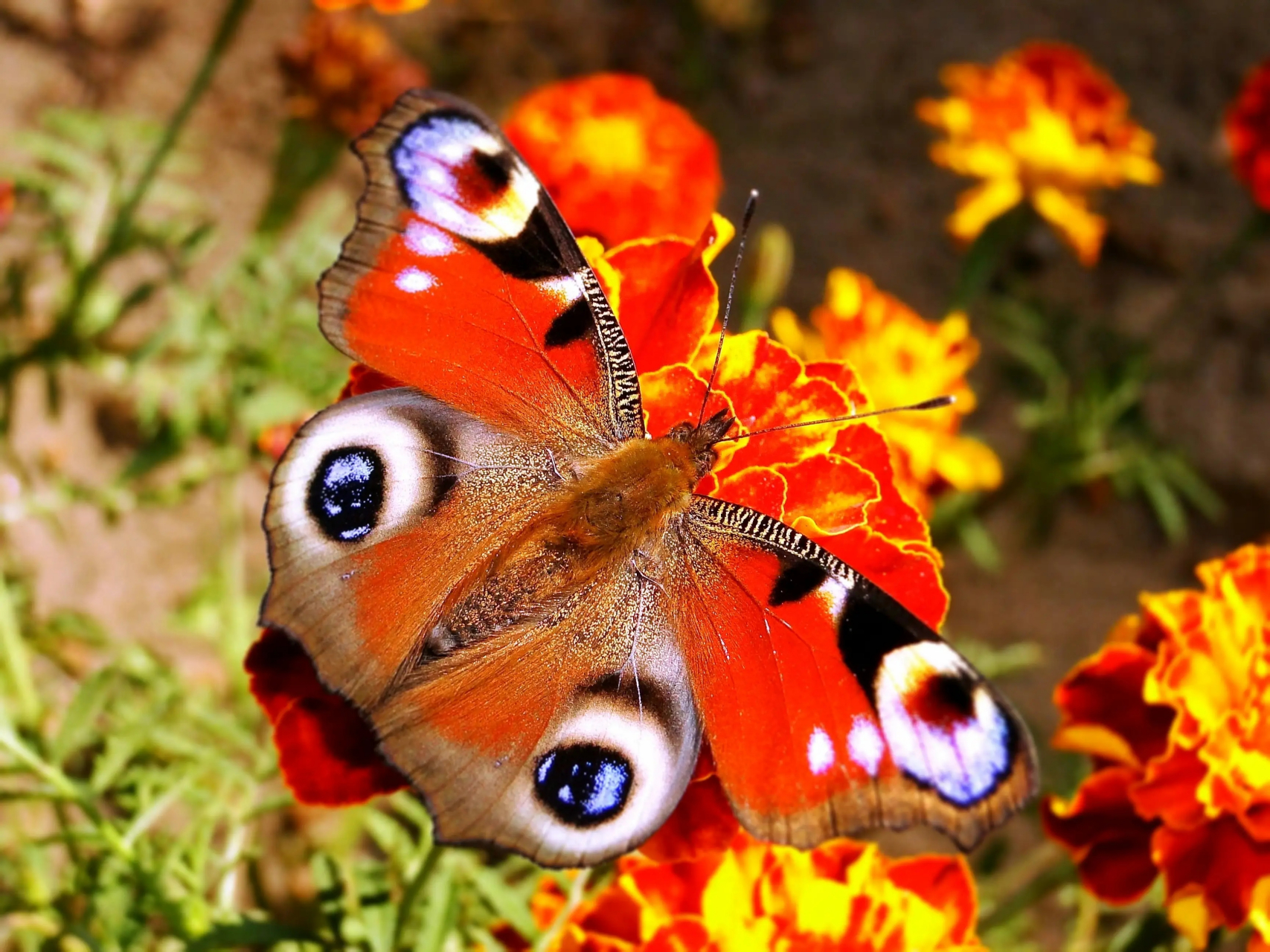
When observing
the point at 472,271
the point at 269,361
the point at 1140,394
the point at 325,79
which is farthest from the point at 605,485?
the point at 1140,394

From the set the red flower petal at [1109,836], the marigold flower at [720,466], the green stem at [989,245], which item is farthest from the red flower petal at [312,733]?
the green stem at [989,245]

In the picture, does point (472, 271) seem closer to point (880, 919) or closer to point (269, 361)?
point (880, 919)

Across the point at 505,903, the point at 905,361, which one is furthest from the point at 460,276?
the point at 905,361

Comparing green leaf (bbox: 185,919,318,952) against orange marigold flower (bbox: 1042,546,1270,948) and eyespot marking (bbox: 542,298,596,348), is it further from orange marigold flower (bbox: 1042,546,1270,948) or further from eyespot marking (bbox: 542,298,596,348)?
orange marigold flower (bbox: 1042,546,1270,948)

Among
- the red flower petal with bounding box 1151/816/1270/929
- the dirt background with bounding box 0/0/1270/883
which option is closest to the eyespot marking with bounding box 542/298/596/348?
the red flower petal with bounding box 1151/816/1270/929

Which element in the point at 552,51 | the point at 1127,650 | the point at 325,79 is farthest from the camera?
the point at 552,51

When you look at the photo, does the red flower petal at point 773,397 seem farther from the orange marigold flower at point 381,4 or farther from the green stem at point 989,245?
the green stem at point 989,245
